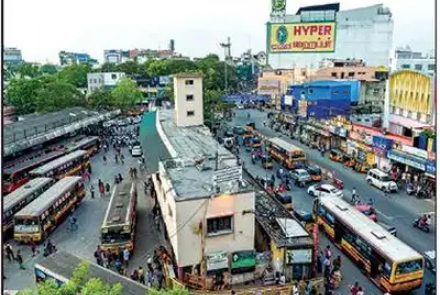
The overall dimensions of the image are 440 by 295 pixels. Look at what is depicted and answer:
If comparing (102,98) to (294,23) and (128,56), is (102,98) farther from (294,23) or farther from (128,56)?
(128,56)

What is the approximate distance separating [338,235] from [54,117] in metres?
33.6

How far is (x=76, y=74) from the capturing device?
269 feet

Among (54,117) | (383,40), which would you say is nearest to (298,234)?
(54,117)

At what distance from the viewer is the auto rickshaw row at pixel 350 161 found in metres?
32.2

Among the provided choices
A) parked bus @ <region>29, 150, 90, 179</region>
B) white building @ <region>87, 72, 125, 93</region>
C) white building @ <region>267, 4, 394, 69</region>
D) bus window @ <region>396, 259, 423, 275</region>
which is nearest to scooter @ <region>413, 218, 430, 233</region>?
bus window @ <region>396, 259, 423, 275</region>

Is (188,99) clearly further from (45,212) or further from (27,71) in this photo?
(27,71)

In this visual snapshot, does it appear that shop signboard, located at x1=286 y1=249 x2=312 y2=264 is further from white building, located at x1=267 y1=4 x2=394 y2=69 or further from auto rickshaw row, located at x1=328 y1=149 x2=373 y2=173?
white building, located at x1=267 y1=4 x2=394 y2=69

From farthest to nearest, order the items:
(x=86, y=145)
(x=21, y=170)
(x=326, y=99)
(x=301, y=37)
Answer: (x=301, y=37) < (x=326, y=99) < (x=86, y=145) < (x=21, y=170)

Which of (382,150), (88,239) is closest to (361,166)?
(382,150)

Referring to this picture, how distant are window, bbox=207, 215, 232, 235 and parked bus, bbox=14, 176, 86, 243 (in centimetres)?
985

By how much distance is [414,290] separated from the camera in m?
16.2

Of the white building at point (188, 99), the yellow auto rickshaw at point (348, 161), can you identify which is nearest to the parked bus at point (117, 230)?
the white building at point (188, 99)

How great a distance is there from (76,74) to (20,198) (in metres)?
64.6

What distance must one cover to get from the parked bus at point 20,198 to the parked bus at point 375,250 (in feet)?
52.7
